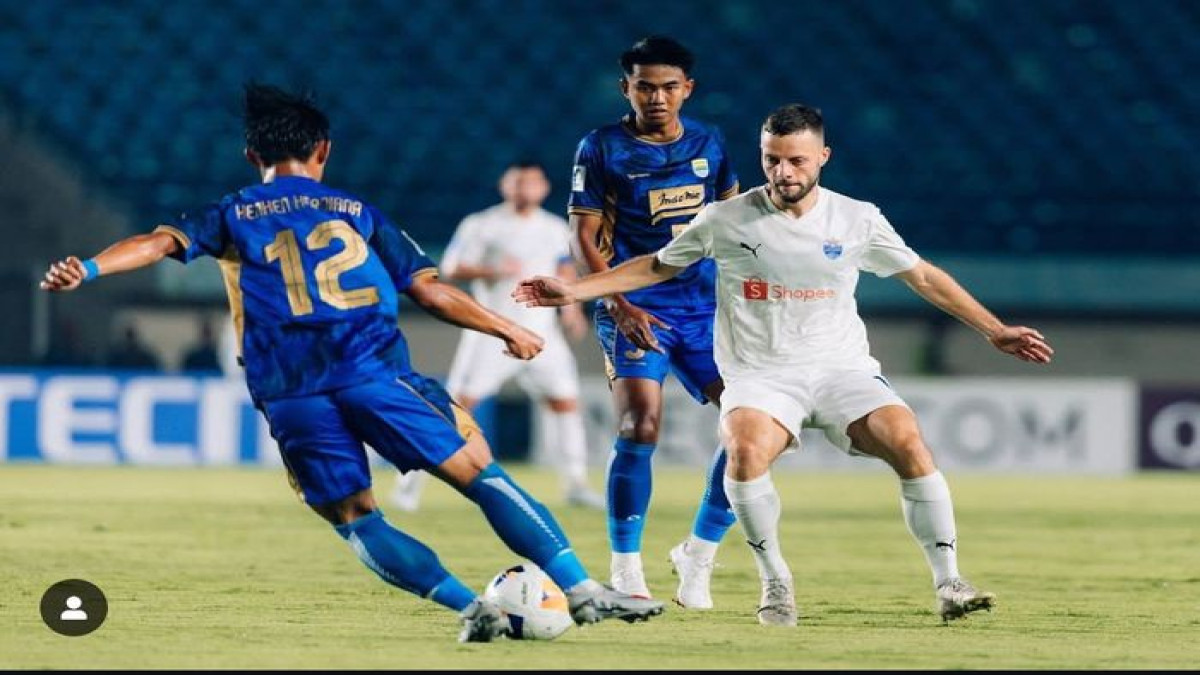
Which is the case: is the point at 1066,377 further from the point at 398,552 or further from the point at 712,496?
the point at 398,552

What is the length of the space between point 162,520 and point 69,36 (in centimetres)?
1145

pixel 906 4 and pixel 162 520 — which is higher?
pixel 906 4

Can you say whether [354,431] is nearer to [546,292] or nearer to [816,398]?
[546,292]

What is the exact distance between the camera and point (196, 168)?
20656mm

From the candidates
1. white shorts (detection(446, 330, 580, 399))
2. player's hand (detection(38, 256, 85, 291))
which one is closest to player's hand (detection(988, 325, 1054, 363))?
player's hand (detection(38, 256, 85, 291))

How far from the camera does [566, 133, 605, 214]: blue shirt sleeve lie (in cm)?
766

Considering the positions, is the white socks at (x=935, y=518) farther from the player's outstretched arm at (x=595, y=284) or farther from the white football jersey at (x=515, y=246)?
the white football jersey at (x=515, y=246)

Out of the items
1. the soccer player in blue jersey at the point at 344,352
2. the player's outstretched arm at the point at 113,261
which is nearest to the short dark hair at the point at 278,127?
the soccer player in blue jersey at the point at 344,352

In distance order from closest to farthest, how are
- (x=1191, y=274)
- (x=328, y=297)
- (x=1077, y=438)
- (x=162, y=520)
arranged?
(x=328, y=297)
(x=162, y=520)
(x=1077, y=438)
(x=1191, y=274)

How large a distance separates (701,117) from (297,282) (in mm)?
15364

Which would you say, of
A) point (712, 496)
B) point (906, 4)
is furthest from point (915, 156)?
point (712, 496)

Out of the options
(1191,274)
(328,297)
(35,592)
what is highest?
(1191,274)

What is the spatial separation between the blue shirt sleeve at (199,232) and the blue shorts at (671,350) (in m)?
1.96

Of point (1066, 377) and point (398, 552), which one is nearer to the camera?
point (398, 552)
